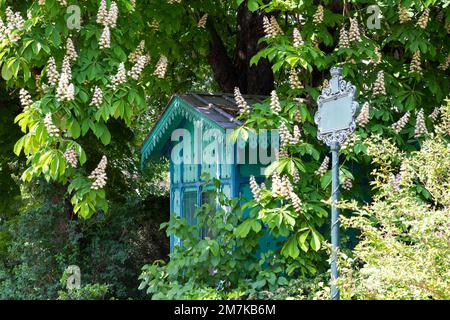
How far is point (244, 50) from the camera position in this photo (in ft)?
38.1

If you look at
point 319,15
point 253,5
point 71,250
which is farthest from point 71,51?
point 71,250

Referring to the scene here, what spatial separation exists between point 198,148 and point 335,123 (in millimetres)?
3744

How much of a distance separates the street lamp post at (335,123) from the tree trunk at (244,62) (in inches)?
201

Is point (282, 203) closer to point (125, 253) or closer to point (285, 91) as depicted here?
point (285, 91)

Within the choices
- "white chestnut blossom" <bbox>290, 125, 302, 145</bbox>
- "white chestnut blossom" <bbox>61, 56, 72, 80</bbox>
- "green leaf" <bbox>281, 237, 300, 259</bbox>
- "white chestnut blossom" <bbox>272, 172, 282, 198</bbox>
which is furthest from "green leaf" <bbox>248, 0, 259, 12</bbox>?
"green leaf" <bbox>281, 237, 300, 259</bbox>

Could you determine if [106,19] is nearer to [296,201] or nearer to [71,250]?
[296,201]

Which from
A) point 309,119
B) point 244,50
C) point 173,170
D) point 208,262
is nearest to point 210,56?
point 244,50

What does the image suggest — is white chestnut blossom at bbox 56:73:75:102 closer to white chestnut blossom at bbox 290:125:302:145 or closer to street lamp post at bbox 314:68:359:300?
white chestnut blossom at bbox 290:125:302:145

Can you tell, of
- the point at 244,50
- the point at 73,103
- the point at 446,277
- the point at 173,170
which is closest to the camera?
the point at 446,277

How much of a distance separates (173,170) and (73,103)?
3.12 m

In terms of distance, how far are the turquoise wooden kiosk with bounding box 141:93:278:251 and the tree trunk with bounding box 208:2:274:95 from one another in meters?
1.62

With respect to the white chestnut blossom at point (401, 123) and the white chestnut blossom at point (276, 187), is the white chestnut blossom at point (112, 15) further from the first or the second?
the white chestnut blossom at point (401, 123)

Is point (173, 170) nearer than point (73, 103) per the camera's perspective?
No

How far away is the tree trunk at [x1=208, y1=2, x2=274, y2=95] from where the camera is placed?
37.2 feet
